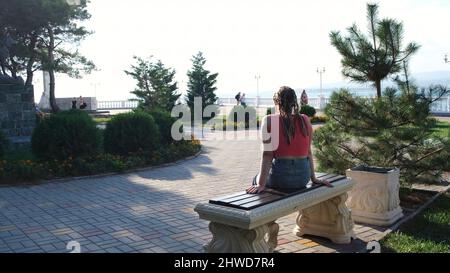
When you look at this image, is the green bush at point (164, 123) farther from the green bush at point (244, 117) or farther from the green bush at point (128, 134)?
the green bush at point (244, 117)

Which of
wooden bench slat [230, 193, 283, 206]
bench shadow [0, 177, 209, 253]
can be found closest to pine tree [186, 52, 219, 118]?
bench shadow [0, 177, 209, 253]

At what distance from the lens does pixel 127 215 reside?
6055mm

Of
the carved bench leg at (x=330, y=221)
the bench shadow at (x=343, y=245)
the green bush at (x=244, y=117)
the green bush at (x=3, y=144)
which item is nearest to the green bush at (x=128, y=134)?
the green bush at (x=3, y=144)

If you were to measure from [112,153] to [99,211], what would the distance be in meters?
4.63

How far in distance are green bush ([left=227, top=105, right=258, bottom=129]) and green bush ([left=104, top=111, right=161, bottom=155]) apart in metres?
9.92

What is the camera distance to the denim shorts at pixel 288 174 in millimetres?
4316

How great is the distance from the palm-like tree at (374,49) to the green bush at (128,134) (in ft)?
18.8

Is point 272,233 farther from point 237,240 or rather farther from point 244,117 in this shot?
point 244,117

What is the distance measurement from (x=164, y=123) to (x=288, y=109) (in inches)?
323

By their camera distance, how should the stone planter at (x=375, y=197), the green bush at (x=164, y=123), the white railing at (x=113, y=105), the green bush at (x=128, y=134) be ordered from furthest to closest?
the white railing at (x=113, y=105), the green bush at (x=164, y=123), the green bush at (x=128, y=134), the stone planter at (x=375, y=197)

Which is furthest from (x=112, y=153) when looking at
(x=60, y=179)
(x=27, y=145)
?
(x=27, y=145)

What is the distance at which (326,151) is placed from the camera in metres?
6.94
